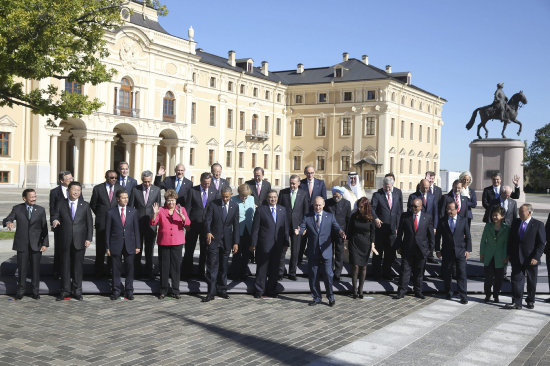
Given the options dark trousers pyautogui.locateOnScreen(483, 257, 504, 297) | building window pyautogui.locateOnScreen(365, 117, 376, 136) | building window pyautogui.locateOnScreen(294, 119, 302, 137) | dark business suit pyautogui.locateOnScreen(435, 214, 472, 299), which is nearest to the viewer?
dark trousers pyautogui.locateOnScreen(483, 257, 504, 297)

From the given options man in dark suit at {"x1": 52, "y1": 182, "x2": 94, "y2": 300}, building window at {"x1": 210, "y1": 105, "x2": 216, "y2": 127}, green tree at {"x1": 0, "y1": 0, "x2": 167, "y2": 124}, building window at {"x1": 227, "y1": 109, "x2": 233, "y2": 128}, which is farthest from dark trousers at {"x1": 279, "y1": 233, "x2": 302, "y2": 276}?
building window at {"x1": 227, "y1": 109, "x2": 233, "y2": 128}

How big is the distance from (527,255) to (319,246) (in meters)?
3.35

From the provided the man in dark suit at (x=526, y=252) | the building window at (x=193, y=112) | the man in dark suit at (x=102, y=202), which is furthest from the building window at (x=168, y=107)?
the man in dark suit at (x=526, y=252)

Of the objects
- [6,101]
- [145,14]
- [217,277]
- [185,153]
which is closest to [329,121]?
[185,153]

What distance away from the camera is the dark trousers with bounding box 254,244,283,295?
9.02 m

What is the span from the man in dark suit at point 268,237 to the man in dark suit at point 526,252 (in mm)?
3735

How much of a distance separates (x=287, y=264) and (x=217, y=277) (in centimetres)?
214

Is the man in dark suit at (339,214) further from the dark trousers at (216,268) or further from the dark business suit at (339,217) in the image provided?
the dark trousers at (216,268)

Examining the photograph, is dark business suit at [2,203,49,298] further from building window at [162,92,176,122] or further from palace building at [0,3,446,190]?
building window at [162,92,176,122]

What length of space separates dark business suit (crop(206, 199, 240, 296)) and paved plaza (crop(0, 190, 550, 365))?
353mm

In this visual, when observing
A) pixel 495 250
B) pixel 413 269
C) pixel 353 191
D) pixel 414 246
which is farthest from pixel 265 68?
pixel 495 250

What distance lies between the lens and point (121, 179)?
9.88 meters

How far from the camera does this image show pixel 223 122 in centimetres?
5675

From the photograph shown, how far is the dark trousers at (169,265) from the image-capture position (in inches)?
347
